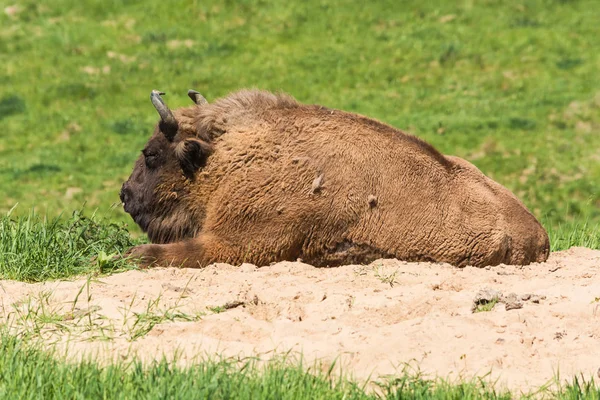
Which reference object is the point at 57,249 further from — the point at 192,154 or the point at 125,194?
the point at 192,154

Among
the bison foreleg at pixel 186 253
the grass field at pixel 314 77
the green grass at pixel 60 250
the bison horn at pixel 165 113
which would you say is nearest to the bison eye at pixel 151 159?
the bison horn at pixel 165 113

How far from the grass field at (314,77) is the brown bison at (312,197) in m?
5.16

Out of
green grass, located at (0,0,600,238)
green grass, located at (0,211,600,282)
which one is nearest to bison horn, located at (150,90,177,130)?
green grass, located at (0,211,600,282)

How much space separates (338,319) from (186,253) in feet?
5.76

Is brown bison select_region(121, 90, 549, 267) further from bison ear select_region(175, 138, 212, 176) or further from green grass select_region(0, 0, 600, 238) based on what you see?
green grass select_region(0, 0, 600, 238)

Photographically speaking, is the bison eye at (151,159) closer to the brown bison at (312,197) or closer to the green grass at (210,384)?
the brown bison at (312,197)

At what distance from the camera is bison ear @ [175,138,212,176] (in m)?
6.92

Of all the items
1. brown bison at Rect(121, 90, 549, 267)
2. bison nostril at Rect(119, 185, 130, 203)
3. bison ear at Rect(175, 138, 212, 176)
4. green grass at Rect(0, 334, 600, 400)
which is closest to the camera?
green grass at Rect(0, 334, 600, 400)

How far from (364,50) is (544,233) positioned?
13.3 m

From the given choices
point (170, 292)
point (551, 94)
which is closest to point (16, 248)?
point (170, 292)

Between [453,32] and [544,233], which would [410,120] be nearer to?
[453,32]

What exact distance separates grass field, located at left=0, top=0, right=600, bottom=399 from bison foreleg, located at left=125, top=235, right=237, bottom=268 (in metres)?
5.52

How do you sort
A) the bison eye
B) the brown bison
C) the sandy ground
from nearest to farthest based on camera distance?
1. the sandy ground
2. the brown bison
3. the bison eye

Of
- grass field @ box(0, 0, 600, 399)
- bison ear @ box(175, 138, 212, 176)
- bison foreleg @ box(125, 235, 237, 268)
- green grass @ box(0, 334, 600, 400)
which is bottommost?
grass field @ box(0, 0, 600, 399)
